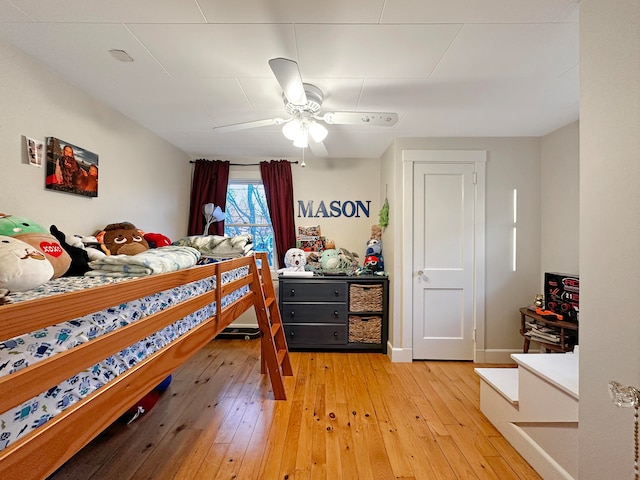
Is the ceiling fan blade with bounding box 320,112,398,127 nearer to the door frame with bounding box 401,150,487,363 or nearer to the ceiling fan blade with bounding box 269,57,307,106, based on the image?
the ceiling fan blade with bounding box 269,57,307,106

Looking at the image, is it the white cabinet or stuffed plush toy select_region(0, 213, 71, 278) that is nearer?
stuffed plush toy select_region(0, 213, 71, 278)

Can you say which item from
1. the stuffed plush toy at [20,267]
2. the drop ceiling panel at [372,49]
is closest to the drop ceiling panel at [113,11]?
the drop ceiling panel at [372,49]

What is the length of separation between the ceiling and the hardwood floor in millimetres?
2232

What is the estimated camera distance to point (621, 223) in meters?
0.97

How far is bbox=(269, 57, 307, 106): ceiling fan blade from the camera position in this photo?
124 cm

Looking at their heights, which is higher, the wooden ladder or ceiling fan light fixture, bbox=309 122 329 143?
ceiling fan light fixture, bbox=309 122 329 143

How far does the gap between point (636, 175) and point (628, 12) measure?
21.6 inches

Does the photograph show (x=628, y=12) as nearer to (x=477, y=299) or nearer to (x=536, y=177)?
(x=536, y=177)

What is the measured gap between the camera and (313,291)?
305 cm

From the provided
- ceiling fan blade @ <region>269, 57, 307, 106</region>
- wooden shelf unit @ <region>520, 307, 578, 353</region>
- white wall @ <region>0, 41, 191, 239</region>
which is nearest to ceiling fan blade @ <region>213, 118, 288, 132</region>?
ceiling fan blade @ <region>269, 57, 307, 106</region>

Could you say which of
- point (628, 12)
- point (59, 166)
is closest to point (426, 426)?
point (628, 12)

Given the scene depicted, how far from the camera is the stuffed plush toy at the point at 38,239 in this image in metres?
1.23

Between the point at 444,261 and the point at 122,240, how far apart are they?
280 cm

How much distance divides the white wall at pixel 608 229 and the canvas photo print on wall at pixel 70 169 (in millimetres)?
2768
